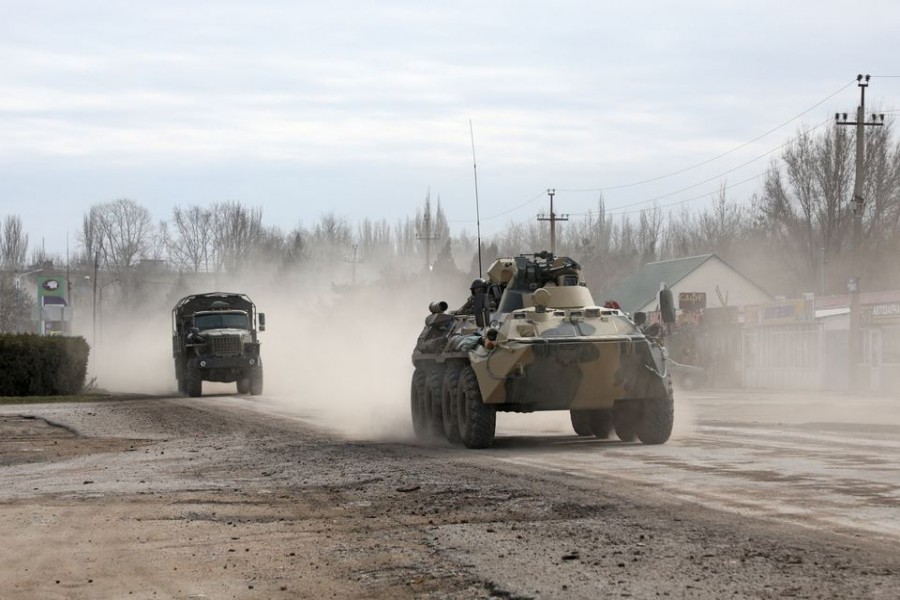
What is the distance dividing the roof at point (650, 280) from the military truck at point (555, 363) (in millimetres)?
53781

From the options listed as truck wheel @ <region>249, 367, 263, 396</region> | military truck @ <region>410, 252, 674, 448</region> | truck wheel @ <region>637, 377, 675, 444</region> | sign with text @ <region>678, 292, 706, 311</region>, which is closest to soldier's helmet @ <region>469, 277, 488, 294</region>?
military truck @ <region>410, 252, 674, 448</region>

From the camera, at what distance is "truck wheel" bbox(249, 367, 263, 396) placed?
41000 millimetres

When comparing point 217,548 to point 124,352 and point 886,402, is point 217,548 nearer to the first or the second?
point 886,402

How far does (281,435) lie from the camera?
70.5 feet

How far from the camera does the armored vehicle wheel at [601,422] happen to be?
18656 millimetres

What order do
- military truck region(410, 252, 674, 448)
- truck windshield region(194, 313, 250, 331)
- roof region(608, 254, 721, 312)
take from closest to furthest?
1. military truck region(410, 252, 674, 448)
2. truck windshield region(194, 313, 250, 331)
3. roof region(608, 254, 721, 312)

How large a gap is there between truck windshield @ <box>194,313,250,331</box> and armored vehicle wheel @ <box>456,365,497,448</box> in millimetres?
25113

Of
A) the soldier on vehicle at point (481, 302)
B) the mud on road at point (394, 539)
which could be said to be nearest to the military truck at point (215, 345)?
the soldier on vehicle at point (481, 302)

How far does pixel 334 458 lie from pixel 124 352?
58662 millimetres

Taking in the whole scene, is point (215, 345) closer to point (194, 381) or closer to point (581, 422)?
point (194, 381)

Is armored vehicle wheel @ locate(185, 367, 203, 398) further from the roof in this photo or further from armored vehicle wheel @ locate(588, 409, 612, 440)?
the roof

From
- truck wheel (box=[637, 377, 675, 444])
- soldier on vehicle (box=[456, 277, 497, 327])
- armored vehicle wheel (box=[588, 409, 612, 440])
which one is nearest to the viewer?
truck wheel (box=[637, 377, 675, 444])

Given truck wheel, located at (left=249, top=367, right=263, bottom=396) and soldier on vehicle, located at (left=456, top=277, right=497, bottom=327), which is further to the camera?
truck wheel, located at (left=249, top=367, right=263, bottom=396)

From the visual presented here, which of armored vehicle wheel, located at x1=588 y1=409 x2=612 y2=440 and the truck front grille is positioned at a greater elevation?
the truck front grille
